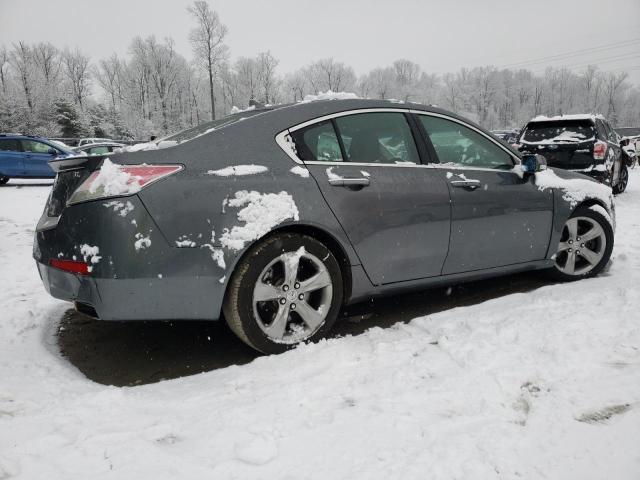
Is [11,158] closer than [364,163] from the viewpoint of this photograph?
No

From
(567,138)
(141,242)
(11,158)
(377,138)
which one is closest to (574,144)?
(567,138)

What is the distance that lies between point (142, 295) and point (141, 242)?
269 millimetres

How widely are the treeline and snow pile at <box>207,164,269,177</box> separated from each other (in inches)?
1806

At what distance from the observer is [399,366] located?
252cm

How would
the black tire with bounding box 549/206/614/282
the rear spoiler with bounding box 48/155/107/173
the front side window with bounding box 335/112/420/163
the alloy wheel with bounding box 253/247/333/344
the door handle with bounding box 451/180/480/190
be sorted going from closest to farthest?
1. the rear spoiler with bounding box 48/155/107/173
2. the alloy wheel with bounding box 253/247/333/344
3. the front side window with bounding box 335/112/420/163
4. the door handle with bounding box 451/180/480/190
5. the black tire with bounding box 549/206/614/282

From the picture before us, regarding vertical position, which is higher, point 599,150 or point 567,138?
point 567,138

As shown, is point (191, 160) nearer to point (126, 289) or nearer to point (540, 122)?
point (126, 289)

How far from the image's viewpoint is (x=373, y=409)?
6.95 feet

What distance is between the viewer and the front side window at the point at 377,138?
298 centimetres

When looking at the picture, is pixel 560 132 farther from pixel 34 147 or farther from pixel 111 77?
pixel 111 77

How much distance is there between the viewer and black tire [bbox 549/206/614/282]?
3963 millimetres

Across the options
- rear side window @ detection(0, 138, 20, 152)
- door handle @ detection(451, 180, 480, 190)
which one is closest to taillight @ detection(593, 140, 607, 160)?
door handle @ detection(451, 180, 480, 190)

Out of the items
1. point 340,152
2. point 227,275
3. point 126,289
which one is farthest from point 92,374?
point 340,152

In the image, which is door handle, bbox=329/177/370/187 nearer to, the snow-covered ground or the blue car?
the snow-covered ground
